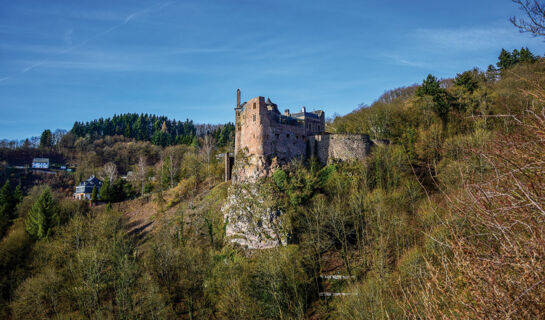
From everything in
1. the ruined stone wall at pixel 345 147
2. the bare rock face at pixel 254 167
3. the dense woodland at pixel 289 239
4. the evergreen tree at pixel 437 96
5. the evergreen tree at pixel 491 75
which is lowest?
the dense woodland at pixel 289 239

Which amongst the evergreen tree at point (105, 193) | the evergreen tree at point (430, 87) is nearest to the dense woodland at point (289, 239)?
the evergreen tree at point (430, 87)

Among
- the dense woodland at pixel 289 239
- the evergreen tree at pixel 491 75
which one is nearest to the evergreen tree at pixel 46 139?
→ the dense woodland at pixel 289 239

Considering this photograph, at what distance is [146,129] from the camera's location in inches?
4013

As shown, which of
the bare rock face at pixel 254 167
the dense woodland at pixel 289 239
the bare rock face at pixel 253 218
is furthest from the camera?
the bare rock face at pixel 254 167

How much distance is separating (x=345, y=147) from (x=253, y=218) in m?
11.7

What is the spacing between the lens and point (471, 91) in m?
34.3

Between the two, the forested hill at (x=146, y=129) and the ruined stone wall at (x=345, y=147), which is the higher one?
the forested hill at (x=146, y=129)

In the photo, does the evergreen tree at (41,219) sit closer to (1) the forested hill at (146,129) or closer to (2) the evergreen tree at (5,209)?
(2) the evergreen tree at (5,209)

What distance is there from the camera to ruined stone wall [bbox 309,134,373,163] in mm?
32031

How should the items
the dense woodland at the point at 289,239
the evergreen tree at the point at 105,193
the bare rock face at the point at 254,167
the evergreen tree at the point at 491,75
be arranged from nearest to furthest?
the dense woodland at the point at 289,239
the bare rock face at the point at 254,167
the evergreen tree at the point at 491,75
the evergreen tree at the point at 105,193

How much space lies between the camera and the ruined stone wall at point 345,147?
32.0 metres

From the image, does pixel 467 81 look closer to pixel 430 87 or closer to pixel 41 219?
pixel 430 87

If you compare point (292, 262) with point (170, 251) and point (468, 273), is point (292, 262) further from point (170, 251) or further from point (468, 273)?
point (468, 273)

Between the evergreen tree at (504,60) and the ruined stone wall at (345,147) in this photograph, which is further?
the evergreen tree at (504,60)
